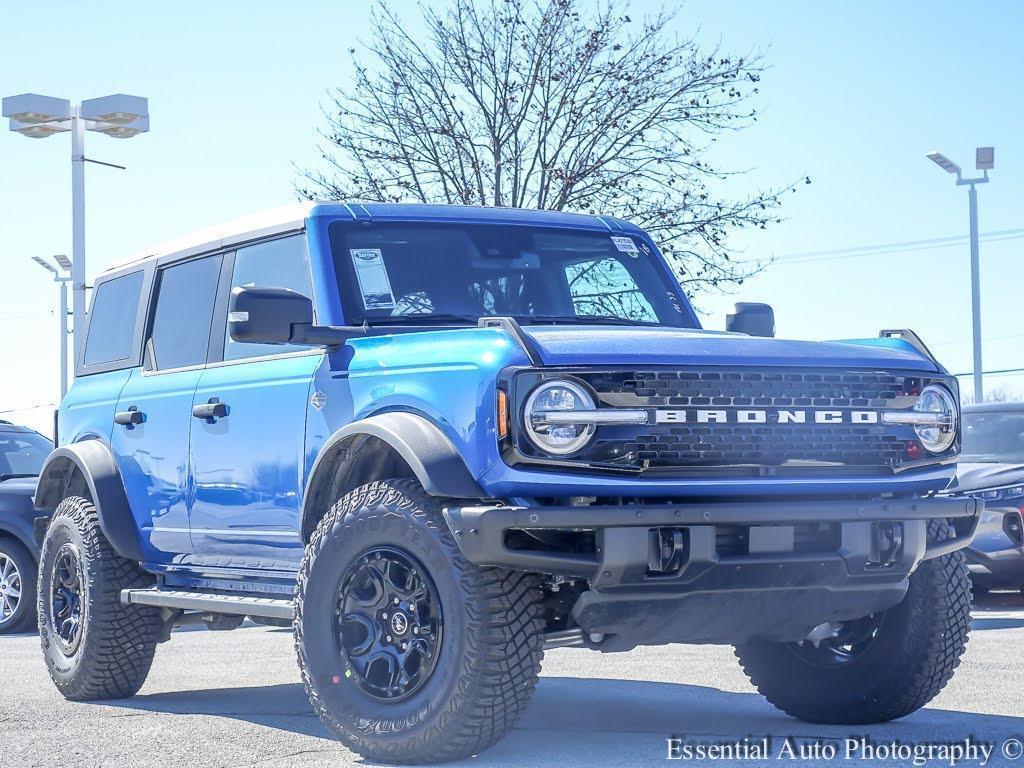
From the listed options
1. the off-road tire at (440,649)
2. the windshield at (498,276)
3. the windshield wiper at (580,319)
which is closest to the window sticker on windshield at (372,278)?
the windshield at (498,276)

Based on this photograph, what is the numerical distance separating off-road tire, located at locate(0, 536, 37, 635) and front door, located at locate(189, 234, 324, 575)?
20.4ft

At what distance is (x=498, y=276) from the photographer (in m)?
7.54

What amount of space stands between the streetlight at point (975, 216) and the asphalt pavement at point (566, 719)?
1934cm

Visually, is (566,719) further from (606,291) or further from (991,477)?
(991,477)

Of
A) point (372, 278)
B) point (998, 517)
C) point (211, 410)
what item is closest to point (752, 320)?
point (372, 278)

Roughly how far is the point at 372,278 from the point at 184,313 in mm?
1542

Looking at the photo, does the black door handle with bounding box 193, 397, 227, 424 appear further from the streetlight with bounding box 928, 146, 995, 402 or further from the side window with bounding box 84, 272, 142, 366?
the streetlight with bounding box 928, 146, 995, 402

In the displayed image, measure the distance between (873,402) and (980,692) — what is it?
223cm

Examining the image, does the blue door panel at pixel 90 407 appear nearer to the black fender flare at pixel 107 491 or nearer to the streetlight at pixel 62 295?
the black fender flare at pixel 107 491

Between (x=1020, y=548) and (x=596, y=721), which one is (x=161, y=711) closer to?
(x=596, y=721)

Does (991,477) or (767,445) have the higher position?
(767,445)

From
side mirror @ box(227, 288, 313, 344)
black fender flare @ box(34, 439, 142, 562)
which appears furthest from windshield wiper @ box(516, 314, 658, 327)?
black fender flare @ box(34, 439, 142, 562)

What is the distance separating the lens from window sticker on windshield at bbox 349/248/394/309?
7.12 metres

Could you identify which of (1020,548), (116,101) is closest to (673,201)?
(116,101)
